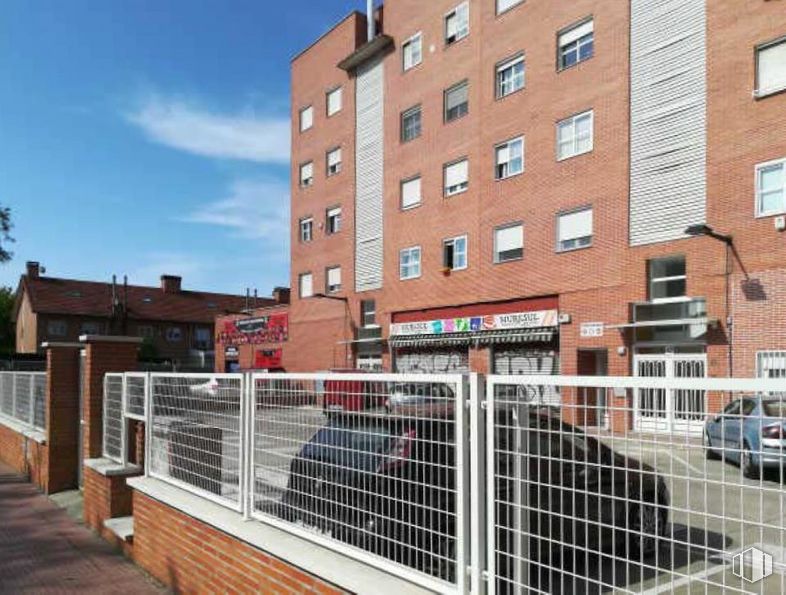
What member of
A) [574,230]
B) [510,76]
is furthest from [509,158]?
[574,230]

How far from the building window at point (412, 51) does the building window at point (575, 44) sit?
8.12m

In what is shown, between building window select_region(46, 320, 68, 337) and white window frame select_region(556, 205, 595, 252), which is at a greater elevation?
white window frame select_region(556, 205, 595, 252)

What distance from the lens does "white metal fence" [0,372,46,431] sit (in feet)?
41.1

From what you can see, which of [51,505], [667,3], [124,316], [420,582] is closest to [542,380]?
[420,582]

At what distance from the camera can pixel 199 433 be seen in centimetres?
626

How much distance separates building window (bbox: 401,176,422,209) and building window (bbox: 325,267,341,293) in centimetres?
603

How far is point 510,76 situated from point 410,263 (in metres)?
8.68

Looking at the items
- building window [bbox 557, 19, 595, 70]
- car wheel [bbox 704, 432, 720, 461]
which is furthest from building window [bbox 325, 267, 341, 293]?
car wheel [bbox 704, 432, 720, 461]

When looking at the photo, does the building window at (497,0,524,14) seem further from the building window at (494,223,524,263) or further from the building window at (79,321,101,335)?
the building window at (79,321,101,335)

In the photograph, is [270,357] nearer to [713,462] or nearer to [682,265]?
[682,265]

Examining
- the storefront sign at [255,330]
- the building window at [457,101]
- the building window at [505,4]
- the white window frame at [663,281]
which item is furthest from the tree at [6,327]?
the white window frame at [663,281]

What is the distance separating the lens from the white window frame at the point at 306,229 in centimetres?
3925

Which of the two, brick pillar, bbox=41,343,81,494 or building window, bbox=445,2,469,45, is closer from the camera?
brick pillar, bbox=41,343,81,494

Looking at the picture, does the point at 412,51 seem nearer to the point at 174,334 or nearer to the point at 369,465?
the point at 369,465
